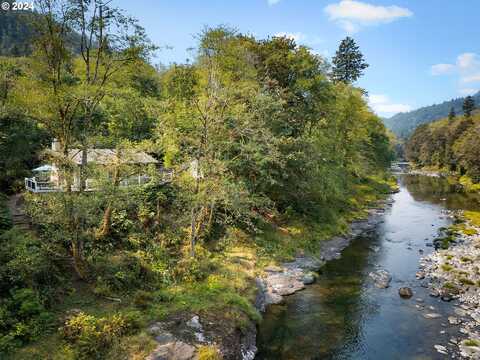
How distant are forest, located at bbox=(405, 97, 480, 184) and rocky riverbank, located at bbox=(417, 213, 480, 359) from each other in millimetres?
40991

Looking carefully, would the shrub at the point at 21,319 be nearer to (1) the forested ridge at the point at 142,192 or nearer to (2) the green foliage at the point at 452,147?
(1) the forested ridge at the point at 142,192

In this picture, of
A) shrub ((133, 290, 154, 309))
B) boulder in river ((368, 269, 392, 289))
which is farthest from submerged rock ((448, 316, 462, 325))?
shrub ((133, 290, 154, 309))

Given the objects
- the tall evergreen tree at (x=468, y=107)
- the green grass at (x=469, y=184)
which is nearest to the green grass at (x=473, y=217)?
the green grass at (x=469, y=184)

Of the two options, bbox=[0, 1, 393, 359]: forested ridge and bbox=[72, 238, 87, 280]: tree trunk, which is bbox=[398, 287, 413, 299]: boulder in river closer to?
bbox=[0, 1, 393, 359]: forested ridge

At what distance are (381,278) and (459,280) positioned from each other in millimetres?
5301

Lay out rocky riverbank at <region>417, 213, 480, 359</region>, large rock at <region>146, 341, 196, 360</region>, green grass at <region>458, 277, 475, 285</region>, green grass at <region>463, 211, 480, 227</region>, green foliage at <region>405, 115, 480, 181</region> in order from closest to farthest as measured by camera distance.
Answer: large rock at <region>146, 341, 196, 360</region> < rocky riverbank at <region>417, 213, 480, 359</region> < green grass at <region>458, 277, 475, 285</region> < green grass at <region>463, 211, 480, 227</region> < green foliage at <region>405, 115, 480, 181</region>

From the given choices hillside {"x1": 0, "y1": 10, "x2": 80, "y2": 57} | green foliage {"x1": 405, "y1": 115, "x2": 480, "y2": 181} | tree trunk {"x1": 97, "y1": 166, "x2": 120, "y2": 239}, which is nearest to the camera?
tree trunk {"x1": 97, "y1": 166, "x2": 120, "y2": 239}

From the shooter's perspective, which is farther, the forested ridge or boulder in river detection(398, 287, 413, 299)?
boulder in river detection(398, 287, 413, 299)

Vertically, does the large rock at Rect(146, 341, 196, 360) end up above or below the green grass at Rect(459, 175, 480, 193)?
below

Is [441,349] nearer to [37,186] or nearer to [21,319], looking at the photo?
[21,319]

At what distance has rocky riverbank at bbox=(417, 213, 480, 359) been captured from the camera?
17.2m

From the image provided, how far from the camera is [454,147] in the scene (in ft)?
271

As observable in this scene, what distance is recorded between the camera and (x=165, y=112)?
24.9 m

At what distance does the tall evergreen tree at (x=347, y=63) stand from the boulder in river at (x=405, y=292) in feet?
169
